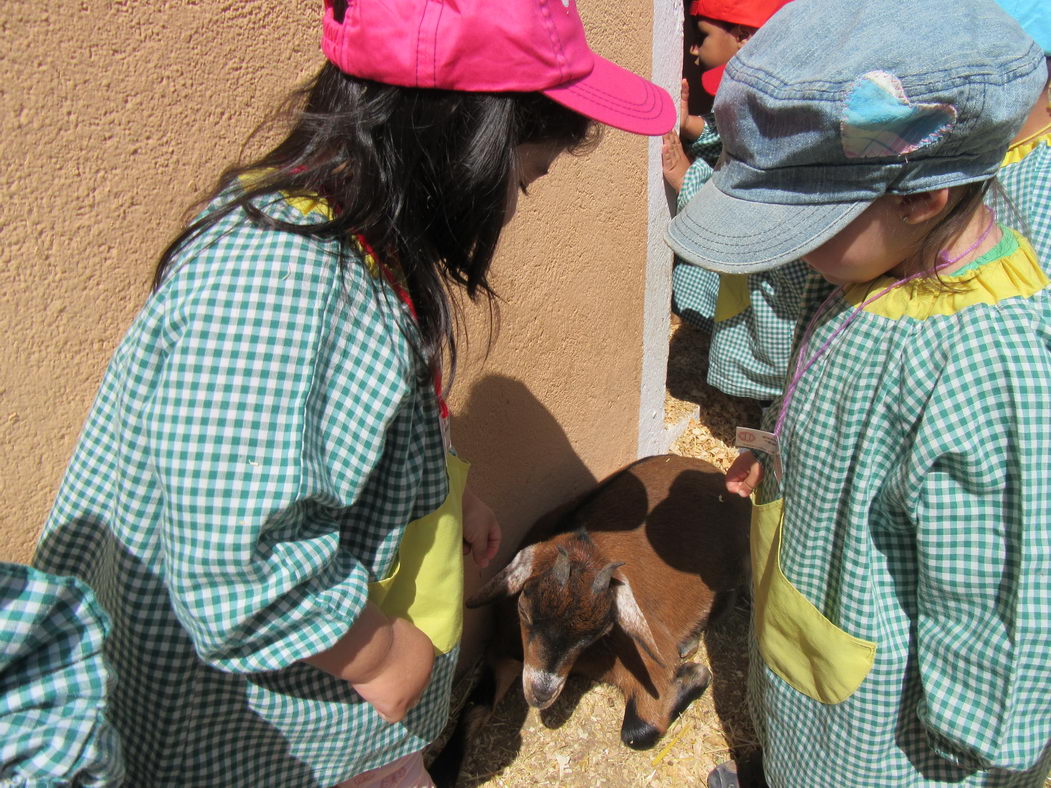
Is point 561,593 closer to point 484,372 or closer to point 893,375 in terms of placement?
point 484,372

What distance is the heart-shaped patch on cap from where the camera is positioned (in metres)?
1.16

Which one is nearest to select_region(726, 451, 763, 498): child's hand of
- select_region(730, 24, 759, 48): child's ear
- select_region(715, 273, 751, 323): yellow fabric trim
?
select_region(715, 273, 751, 323): yellow fabric trim

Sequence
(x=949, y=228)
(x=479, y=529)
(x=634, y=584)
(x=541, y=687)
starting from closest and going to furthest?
(x=949, y=228)
(x=479, y=529)
(x=541, y=687)
(x=634, y=584)

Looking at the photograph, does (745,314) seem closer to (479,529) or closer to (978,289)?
(479,529)

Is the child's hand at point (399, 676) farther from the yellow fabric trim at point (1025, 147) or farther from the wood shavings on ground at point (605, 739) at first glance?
the yellow fabric trim at point (1025, 147)

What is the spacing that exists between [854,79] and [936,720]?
44.7 inches

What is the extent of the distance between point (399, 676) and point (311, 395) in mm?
506

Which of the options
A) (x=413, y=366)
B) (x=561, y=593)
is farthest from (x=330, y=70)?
(x=561, y=593)

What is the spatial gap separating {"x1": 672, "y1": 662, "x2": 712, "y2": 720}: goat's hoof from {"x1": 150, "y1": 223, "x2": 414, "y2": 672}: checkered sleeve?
2.10 metres

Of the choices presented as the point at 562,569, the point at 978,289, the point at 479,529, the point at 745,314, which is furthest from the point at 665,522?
the point at 978,289

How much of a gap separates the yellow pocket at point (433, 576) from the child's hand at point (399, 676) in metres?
0.11

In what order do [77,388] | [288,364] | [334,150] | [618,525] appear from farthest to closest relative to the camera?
1. [618,525]
2. [77,388]
3. [334,150]
4. [288,364]

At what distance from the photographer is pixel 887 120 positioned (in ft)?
3.85

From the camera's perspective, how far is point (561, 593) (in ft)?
8.59
